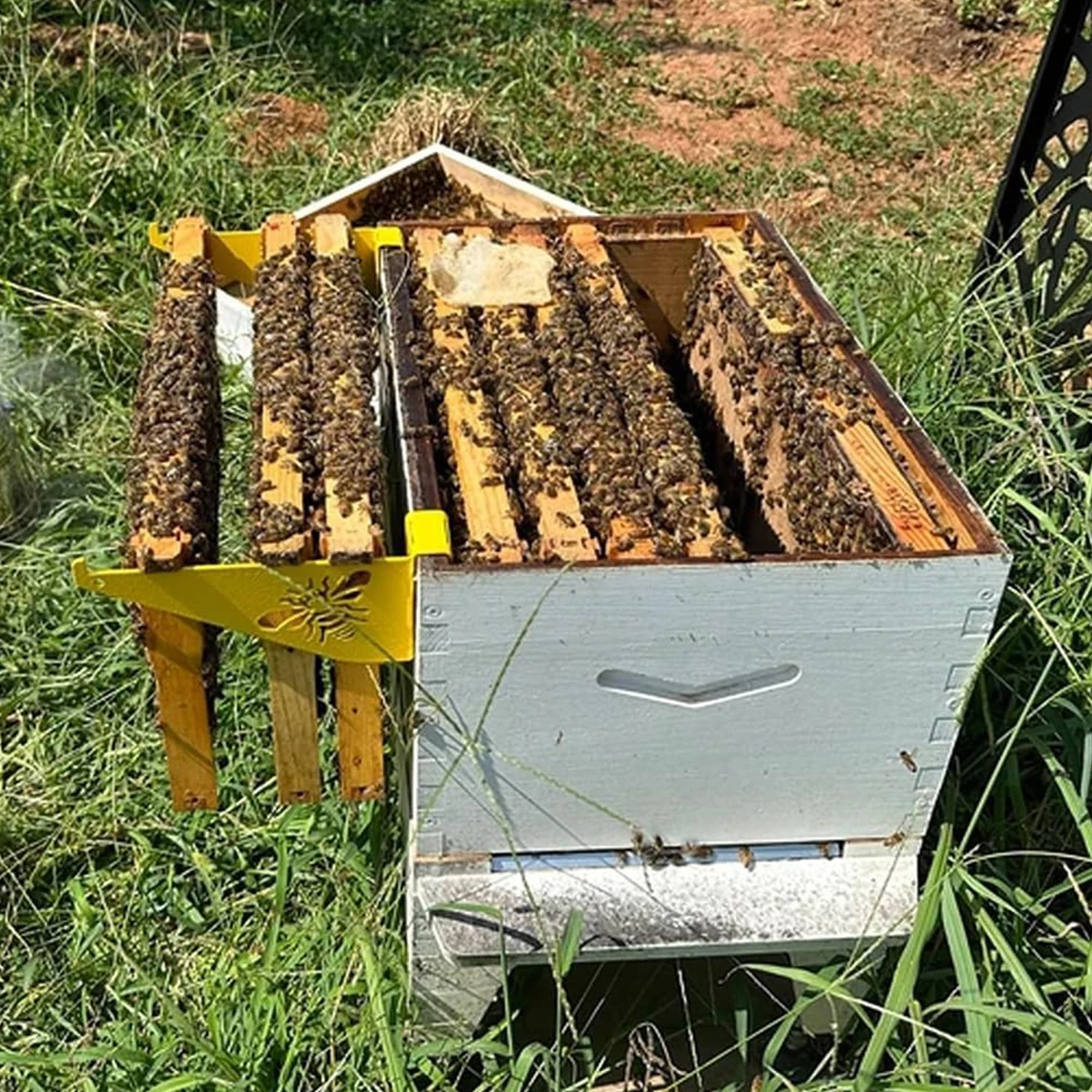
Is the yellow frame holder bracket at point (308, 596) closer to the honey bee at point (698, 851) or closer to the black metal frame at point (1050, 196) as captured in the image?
the honey bee at point (698, 851)

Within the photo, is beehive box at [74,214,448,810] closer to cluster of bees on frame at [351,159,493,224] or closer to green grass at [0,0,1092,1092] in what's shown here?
green grass at [0,0,1092,1092]

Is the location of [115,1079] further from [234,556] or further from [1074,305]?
[1074,305]

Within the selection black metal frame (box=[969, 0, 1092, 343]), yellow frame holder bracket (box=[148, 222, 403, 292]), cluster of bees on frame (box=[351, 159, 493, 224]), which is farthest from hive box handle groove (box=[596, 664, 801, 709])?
cluster of bees on frame (box=[351, 159, 493, 224])

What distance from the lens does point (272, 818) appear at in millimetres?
2648

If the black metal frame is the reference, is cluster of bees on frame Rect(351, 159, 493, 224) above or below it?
below

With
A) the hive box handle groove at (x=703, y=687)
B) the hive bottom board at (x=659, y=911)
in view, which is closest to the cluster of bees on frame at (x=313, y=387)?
the hive box handle groove at (x=703, y=687)

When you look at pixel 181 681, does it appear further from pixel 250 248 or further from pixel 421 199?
pixel 421 199

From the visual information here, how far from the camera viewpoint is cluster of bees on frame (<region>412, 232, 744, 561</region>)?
6.23ft

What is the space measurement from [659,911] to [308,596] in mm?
682

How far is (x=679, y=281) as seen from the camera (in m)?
2.71

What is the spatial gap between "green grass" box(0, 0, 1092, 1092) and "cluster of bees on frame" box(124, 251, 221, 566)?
0.71 m

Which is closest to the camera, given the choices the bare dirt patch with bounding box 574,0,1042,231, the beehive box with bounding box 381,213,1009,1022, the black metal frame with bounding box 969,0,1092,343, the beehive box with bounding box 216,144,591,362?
the beehive box with bounding box 381,213,1009,1022

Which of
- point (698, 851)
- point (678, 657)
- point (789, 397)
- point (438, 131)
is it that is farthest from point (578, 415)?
point (438, 131)

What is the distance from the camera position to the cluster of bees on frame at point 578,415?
6.23 feet
